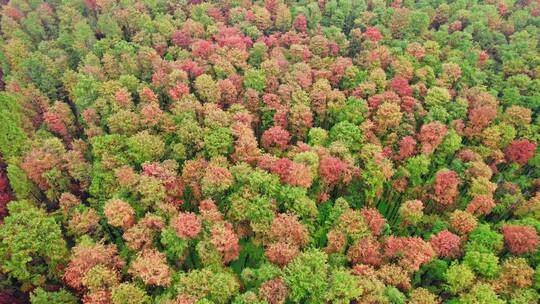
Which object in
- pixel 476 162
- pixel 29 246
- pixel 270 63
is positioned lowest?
pixel 29 246

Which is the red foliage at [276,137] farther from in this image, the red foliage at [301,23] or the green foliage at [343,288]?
the red foliage at [301,23]

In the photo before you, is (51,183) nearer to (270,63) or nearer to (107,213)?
(107,213)

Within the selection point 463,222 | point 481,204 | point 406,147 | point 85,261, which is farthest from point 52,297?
point 481,204

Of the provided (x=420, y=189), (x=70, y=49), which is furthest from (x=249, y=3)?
(x=420, y=189)

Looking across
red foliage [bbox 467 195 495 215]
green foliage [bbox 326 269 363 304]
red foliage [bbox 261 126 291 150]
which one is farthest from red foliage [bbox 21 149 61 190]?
red foliage [bbox 467 195 495 215]

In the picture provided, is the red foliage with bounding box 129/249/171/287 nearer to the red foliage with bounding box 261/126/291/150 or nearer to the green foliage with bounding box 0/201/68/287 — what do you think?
the green foliage with bounding box 0/201/68/287

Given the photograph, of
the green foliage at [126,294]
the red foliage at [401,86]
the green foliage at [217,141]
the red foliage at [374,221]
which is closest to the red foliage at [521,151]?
the red foliage at [401,86]
